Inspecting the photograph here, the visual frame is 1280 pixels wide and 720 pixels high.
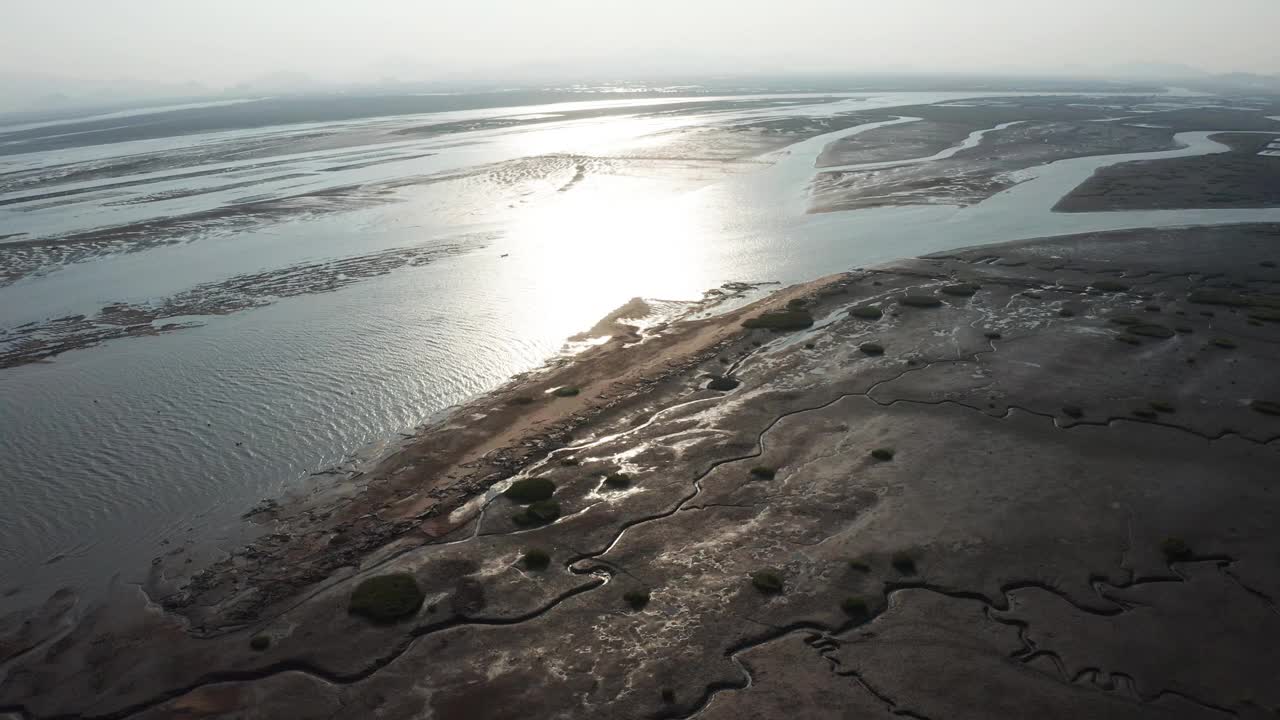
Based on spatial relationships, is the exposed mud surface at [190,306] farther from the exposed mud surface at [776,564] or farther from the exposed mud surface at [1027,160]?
the exposed mud surface at [1027,160]

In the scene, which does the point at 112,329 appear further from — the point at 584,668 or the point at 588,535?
the point at 584,668

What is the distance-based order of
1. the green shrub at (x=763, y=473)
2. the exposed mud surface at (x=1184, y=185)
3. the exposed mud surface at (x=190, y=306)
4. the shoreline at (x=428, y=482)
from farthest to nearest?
the exposed mud surface at (x=1184, y=185) → the exposed mud surface at (x=190, y=306) → the green shrub at (x=763, y=473) → the shoreline at (x=428, y=482)

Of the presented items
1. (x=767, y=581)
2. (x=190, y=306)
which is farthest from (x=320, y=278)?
(x=767, y=581)

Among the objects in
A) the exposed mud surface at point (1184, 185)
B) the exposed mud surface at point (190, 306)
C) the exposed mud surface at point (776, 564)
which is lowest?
the exposed mud surface at point (776, 564)

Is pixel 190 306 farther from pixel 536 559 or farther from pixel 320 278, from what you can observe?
pixel 536 559

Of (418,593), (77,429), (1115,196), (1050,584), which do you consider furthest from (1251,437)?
(1115,196)

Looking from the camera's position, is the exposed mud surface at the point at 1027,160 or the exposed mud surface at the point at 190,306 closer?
the exposed mud surface at the point at 190,306

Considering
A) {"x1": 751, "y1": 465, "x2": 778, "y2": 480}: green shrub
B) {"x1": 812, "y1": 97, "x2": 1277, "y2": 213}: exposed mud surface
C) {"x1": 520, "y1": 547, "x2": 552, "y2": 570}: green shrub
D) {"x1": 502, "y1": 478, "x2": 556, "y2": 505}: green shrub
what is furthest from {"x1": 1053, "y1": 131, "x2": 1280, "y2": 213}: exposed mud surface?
{"x1": 520, "y1": 547, "x2": 552, "y2": 570}: green shrub

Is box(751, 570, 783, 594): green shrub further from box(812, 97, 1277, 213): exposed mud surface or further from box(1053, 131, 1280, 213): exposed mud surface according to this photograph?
box(1053, 131, 1280, 213): exposed mud surface

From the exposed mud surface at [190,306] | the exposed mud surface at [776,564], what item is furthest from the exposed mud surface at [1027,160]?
the exposed mud surface at [776,564]
